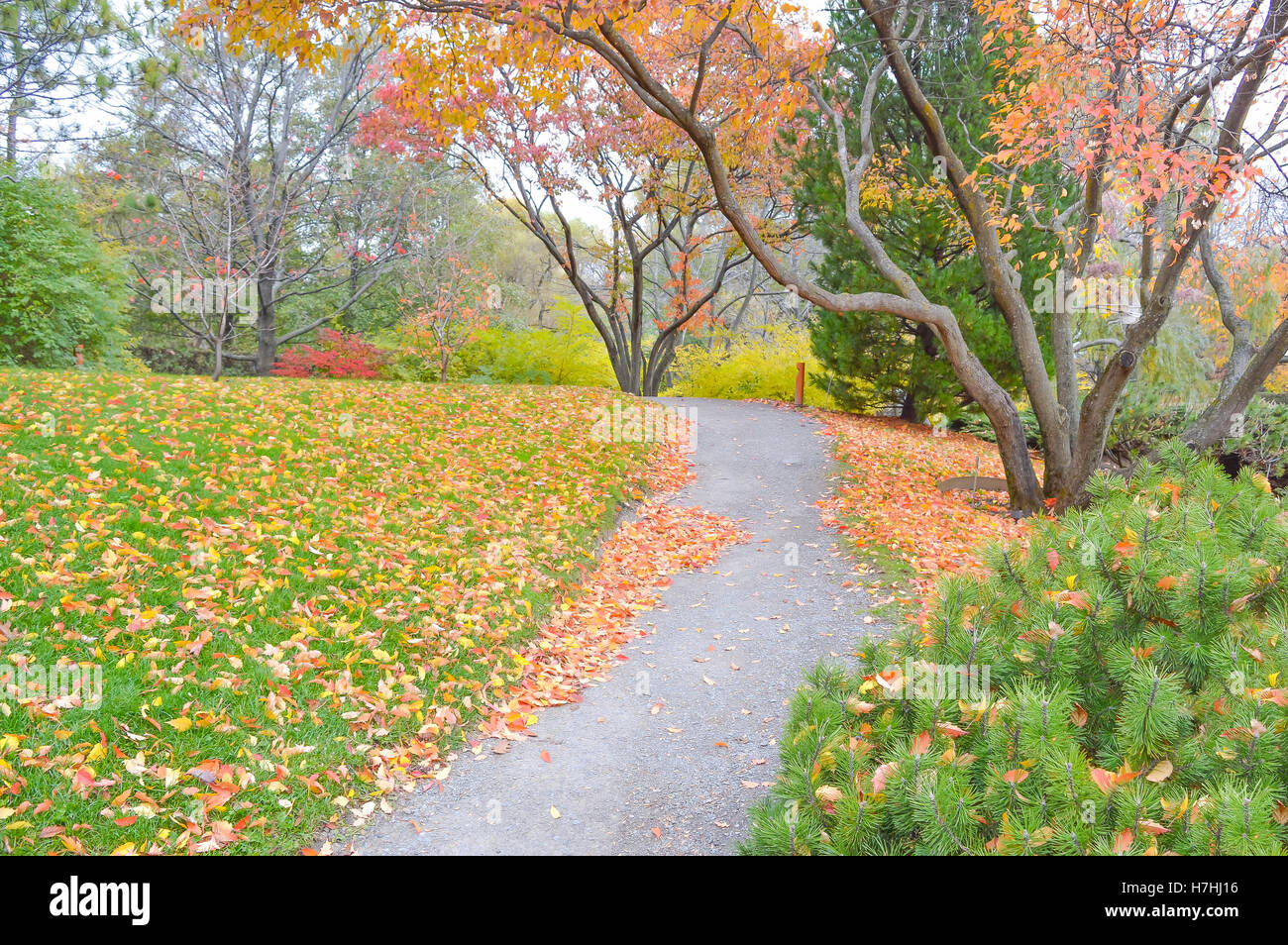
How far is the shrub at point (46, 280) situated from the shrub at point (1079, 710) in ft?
47.5

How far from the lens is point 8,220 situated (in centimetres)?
1211

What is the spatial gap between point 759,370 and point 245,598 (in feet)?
50.0

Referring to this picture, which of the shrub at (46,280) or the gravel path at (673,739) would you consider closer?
the gravel path at (673,739)

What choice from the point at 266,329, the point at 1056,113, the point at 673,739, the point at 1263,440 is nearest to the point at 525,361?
the point at 266,329

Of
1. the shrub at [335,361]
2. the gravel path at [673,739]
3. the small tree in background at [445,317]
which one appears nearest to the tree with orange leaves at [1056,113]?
the gravel path at [673,739]

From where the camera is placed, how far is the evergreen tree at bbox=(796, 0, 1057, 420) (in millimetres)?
12594

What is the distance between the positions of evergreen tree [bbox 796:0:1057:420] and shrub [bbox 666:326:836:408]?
201cm

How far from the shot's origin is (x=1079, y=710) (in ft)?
6.68

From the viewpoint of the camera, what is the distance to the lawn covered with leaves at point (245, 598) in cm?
334

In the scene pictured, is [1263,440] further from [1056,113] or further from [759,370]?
[759,370]
